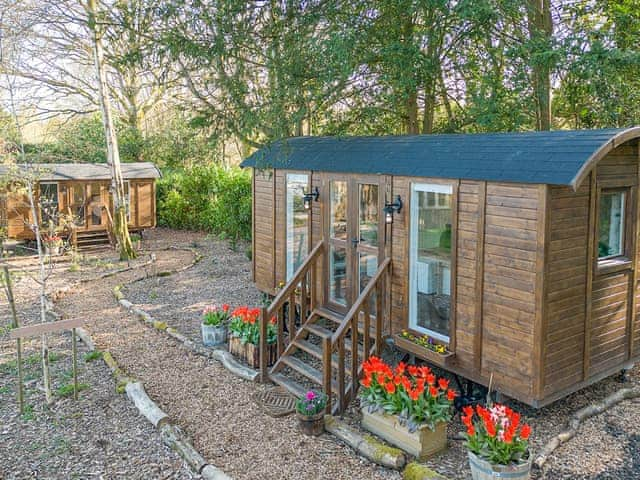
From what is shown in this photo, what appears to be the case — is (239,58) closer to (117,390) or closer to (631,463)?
(117,390)

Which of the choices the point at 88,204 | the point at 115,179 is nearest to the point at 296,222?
the point at 115,179

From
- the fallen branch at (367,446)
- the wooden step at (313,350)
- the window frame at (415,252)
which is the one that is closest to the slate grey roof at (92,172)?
the wooden step at (313,350)

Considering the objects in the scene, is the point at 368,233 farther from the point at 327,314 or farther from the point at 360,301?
the point at 327,314

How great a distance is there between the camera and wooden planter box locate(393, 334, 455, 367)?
19.1 ft

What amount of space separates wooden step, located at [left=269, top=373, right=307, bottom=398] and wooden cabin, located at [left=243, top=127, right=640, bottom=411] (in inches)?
1.5

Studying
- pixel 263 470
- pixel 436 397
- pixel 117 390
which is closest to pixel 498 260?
pixel 436 397

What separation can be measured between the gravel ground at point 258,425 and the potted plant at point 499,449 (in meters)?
0.38

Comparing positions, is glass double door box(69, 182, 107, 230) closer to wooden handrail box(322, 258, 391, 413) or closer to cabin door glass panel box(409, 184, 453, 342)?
wooden handrail box(322, 258, 391, 413)

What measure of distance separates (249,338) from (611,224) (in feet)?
14.9

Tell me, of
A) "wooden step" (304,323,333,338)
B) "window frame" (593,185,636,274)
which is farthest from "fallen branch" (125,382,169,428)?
"window frame" (593,185,636,274)

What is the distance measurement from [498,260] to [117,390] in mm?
4458

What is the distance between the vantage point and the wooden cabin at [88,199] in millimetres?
15312

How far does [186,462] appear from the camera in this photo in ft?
16.0

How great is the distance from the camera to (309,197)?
785 cm
